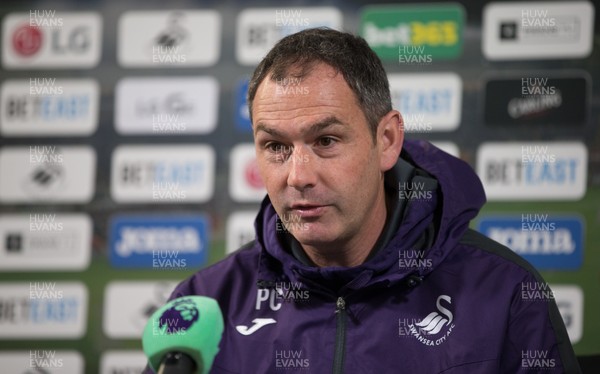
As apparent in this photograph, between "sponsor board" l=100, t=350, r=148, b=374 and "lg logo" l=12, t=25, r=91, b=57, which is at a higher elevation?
"lg logo" l=12, t=25, r=91, b=57

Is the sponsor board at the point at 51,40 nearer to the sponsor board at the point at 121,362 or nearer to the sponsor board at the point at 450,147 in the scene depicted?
the sponsor board at the point at 121,362

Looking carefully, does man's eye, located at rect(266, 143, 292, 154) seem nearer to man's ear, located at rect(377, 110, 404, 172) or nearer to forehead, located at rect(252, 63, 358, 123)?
forehead, located at rect(252, 63, 358, 123)

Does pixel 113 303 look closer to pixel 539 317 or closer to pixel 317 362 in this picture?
pixel 317 362

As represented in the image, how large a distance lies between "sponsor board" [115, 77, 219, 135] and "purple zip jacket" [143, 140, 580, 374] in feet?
3.96

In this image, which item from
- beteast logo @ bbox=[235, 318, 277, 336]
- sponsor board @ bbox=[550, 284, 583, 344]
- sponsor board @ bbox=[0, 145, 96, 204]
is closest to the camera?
beteast logo @ bbox=[235, 318, 277, 336]

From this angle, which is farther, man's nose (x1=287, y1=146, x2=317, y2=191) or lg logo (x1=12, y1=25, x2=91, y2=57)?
lg logo (x1=12, y1=25, x2=91, y2=57)

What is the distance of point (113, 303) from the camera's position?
292 cm

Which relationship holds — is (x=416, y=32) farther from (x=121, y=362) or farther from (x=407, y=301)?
(x=121, y=362)

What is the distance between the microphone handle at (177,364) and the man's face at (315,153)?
57 centimetres

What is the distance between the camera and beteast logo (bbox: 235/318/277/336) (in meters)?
1.67

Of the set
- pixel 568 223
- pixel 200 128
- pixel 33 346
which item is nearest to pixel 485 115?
pixel 568 223

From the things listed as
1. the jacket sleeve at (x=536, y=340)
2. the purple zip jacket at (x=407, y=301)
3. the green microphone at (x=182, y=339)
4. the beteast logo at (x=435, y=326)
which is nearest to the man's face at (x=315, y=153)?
the purple zip jacket at (x=407, y=301)

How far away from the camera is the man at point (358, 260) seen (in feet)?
5.10

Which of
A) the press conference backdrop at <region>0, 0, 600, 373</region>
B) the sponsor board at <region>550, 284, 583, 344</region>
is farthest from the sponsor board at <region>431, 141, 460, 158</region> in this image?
the sponsor board at <region>550, 284, 583, 344</region>
